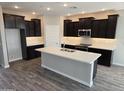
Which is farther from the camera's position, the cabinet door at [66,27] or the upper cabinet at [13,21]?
the cabinet door at [66,27]

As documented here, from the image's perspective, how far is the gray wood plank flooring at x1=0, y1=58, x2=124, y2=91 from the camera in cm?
279

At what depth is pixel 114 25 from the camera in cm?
436

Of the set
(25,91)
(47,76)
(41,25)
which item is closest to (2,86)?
(25,91)

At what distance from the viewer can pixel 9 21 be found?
4383 millimetres

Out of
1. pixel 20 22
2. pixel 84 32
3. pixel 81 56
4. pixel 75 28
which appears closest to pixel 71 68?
pixel 81 56

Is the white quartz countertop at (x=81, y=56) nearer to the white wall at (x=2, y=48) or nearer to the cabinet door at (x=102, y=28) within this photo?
the cabinet door at (x=102, y=28)

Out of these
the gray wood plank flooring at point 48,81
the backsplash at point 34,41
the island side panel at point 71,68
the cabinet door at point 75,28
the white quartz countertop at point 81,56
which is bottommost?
the gray wood plank flooring at point 48,81

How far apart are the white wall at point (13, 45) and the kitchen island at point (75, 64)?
2.07 metres

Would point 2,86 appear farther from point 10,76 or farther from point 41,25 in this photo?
point 41,25

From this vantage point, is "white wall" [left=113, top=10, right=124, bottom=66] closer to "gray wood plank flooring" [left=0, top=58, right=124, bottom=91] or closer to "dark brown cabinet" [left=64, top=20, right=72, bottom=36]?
"gray wood plank flooring" [left=0, top=58, right=124, bottom=91]

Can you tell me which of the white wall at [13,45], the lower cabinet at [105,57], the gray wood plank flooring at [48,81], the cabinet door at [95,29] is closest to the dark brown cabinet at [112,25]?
the cabinet door at [95,29]

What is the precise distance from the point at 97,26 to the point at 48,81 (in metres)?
3.69

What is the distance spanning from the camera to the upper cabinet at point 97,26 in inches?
174

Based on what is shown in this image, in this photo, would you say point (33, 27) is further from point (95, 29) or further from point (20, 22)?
point (95, 29)
